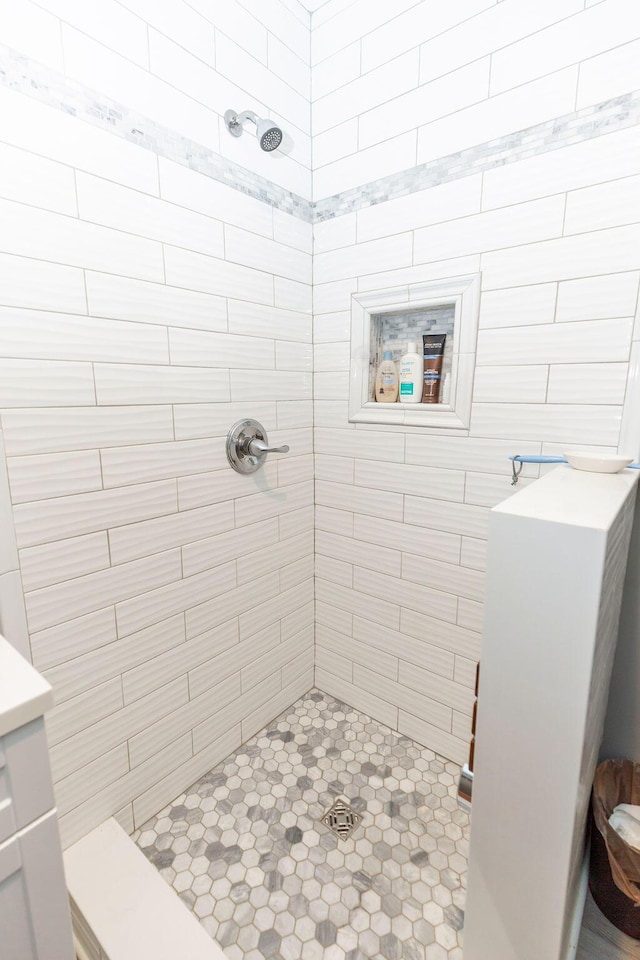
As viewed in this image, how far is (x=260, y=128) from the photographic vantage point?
3.94ft

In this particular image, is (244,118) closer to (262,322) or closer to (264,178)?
(264,178)

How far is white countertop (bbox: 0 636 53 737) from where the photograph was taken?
584mm

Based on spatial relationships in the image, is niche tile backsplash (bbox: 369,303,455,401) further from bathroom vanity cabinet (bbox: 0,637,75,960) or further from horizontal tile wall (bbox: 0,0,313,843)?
bathroom vanity cabinet (bbox: 0,637,75,960)

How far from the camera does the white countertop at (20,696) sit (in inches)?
23.0

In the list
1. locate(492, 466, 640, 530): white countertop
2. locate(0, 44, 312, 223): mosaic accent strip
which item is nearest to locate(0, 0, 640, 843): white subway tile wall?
locate(0, 44, 312, 223): mosaic accent strip

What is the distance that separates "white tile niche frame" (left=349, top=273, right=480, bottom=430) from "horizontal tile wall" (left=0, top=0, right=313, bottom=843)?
0.22 meters

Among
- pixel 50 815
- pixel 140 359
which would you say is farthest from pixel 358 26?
pixel 50 815

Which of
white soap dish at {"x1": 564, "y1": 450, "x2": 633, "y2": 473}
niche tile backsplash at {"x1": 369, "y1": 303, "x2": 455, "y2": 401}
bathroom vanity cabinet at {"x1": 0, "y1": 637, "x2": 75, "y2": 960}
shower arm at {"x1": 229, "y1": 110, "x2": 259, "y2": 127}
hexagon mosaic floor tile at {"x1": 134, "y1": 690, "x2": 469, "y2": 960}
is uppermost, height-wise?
shower arm at {"x1": 229, "y1": 110, "x2": 259, "y2": 127}

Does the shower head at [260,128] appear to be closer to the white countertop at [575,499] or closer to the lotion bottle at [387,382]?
the lotion bottle at [387,382]

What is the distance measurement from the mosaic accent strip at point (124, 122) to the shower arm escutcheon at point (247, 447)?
0.71m

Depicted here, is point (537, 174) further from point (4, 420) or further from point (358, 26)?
point (4, 420)

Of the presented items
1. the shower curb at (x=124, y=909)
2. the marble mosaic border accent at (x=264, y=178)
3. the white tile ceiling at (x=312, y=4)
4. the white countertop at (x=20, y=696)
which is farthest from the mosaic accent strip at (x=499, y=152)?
the shower curb at (x=124, y=909)

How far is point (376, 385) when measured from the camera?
1.54m

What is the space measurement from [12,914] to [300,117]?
6.84ft
